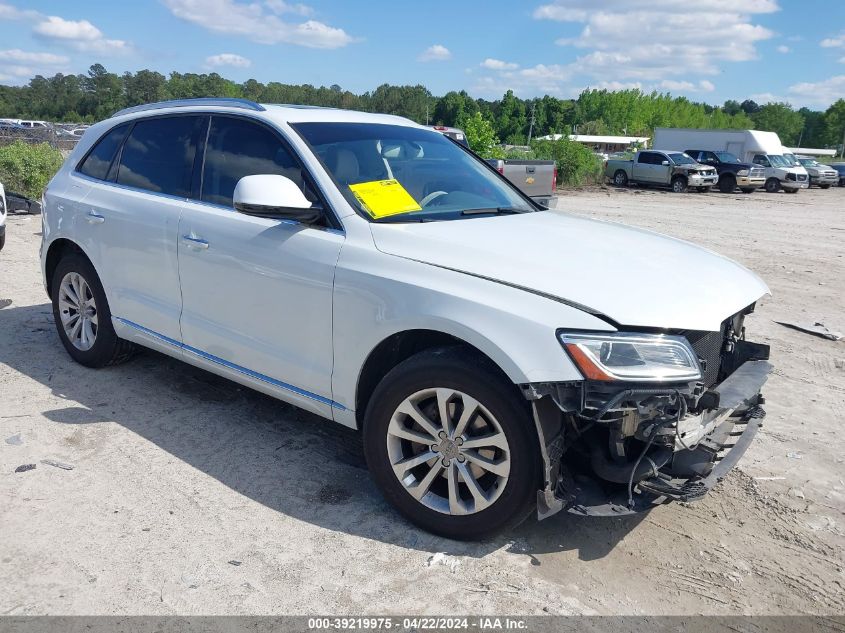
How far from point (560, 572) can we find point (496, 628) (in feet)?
1.53

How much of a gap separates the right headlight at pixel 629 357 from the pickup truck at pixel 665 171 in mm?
27914

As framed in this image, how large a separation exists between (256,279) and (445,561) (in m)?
1.70

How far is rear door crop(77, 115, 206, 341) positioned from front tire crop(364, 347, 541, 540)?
5.75 feet

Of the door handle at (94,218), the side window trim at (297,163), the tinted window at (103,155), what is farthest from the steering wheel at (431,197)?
the tinted window at (103,155)

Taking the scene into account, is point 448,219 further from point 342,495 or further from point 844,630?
point 844,630

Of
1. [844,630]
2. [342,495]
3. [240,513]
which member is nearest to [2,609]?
[240,513]

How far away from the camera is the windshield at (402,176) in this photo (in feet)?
11.4

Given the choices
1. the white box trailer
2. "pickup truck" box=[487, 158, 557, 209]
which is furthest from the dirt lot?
the white box trailer

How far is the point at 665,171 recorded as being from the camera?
28766 millimetres

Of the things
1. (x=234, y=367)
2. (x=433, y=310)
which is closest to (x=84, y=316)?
(x=234, y=367)

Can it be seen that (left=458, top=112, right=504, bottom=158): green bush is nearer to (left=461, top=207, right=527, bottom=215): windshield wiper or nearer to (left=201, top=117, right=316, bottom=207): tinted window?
(left=461, top=207, right=527, bottom=215): windshield wiper

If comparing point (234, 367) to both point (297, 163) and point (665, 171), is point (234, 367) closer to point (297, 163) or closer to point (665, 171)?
point (297, 163)

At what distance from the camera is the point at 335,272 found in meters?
3.23

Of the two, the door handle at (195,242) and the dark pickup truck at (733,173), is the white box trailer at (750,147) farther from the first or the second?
the door handle at (195,242)
